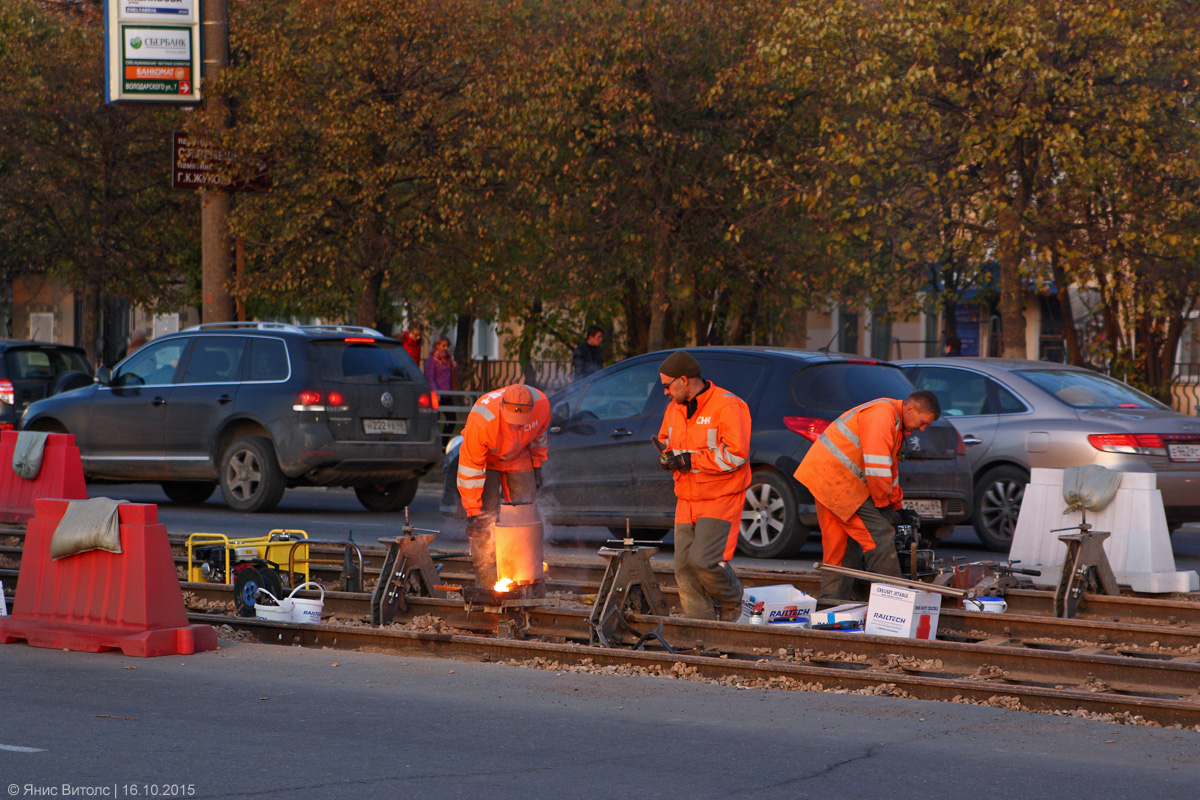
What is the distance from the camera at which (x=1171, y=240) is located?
17.5 metres

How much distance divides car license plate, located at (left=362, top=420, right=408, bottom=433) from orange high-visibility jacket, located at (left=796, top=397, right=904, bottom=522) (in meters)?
6.91

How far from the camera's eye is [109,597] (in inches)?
310

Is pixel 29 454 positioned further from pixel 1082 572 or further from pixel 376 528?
pixel 1082 572

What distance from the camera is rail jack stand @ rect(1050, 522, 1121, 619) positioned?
8.82 meters

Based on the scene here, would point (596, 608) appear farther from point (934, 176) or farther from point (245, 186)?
point (245, 186)

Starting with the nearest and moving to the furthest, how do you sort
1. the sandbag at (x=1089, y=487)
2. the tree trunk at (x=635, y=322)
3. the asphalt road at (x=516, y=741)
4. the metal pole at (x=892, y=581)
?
the asphalt road at (x=516, y=741), the metal pole at (x=892, y=581), the sandbag at (x=1089, y=487), the tree trunk at (x=635, y=322)

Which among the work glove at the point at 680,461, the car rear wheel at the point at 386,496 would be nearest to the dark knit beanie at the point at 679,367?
the work glove at the point at 680,461

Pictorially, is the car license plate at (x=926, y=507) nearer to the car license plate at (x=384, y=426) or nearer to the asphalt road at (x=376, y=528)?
the asphalt road at (x=376, y=528)

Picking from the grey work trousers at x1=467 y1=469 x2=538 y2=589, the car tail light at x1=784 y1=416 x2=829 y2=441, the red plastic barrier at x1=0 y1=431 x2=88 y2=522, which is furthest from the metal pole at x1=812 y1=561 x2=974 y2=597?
the red plastic barrier at x1=0 y1=431 x2=88 y2=522

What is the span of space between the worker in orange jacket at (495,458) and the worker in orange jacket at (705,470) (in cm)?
105

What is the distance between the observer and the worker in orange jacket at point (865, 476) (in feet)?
28.6

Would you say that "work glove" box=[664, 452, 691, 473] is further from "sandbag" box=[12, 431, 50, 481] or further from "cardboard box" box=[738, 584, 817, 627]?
"sandbag" box=[12, 431, 50, 481]

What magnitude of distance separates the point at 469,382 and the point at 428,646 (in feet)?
75.0

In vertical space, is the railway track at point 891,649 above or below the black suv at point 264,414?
below
